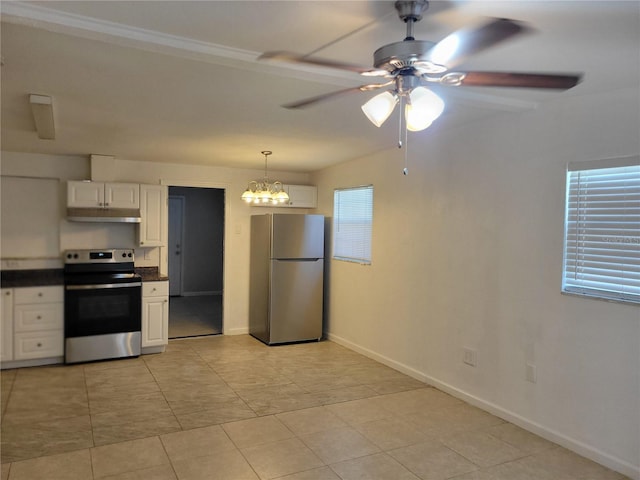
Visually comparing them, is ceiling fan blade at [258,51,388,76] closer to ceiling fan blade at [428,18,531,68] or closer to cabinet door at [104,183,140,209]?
ceiling fan blade at [428,18,531,68]

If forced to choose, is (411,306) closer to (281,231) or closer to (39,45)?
(281,231)

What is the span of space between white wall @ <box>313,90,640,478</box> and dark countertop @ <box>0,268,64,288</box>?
132 inches

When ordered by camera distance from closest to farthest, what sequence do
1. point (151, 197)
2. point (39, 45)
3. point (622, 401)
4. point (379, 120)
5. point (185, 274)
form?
point (379, 120) < point (39, 45) < point (622, 401) < point (151, 197) < point (185, 274)

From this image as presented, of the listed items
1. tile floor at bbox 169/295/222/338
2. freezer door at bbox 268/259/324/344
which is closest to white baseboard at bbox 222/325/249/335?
tile floor at bbox 169/295/222/338

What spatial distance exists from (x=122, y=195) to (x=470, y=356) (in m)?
3.97

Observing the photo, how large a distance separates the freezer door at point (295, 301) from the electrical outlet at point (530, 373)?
295cm

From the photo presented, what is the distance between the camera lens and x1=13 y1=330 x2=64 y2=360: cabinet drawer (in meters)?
4.63

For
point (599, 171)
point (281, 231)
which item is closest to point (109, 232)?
point (281, 231)

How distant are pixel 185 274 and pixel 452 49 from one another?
8314 mm

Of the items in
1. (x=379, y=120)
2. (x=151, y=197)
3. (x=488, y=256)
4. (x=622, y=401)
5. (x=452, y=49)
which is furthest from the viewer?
(x=151, y=197)

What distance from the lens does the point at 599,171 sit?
2906 millimetres

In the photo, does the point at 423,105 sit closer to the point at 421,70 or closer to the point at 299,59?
the point at 421,70

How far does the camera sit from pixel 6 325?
4.58 metres

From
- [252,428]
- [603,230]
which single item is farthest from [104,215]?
[603,230]
